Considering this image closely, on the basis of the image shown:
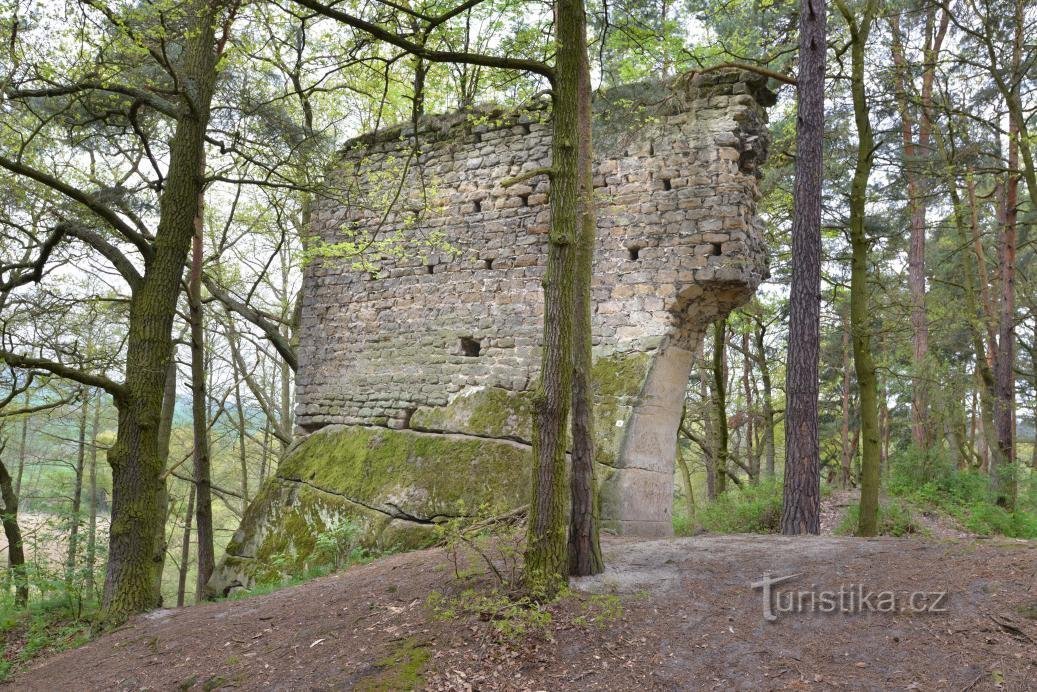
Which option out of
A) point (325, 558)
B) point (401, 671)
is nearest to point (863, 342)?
point (401, 671)

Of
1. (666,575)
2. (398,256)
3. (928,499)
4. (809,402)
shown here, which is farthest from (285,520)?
(928,499)

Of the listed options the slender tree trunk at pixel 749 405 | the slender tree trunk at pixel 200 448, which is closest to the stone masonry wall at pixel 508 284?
the slender tree trunk at pixel 200 448

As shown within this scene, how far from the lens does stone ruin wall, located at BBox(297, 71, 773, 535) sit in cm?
691

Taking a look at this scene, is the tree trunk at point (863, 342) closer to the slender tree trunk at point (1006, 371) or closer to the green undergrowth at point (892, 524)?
the green undergrowth at point (892, 524)

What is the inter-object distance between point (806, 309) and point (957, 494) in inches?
225

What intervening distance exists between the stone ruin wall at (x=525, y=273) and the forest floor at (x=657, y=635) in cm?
195

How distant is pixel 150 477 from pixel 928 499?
1040cm

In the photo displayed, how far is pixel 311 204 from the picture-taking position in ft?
32.3

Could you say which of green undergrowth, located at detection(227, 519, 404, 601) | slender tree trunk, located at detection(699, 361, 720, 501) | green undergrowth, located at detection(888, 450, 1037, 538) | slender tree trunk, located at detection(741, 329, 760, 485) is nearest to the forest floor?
green undergrowth, located at detection(227, 519, 404, 601)

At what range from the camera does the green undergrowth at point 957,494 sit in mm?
8766

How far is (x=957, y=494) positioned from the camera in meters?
10.1

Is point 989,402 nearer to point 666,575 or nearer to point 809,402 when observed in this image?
point 809,402

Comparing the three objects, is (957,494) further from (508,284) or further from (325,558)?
(325,558)

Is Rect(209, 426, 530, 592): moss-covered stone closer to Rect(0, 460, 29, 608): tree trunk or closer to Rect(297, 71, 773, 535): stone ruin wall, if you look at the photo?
Rect(297, 71, 773, 535): stone ruin wall
